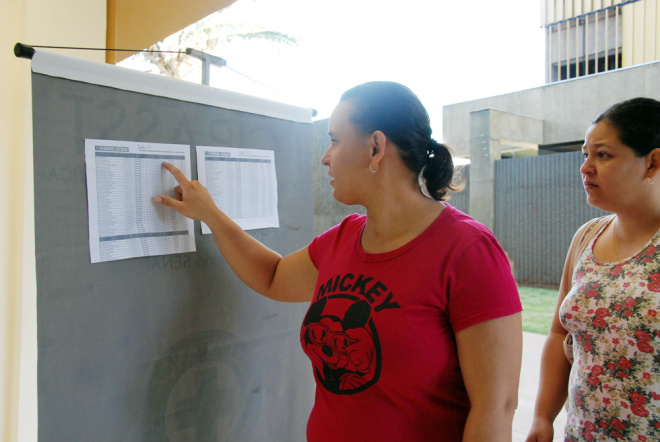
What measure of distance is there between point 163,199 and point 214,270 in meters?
0.25

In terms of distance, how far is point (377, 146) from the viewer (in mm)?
1051

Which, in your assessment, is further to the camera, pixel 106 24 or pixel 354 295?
pixel 106 24

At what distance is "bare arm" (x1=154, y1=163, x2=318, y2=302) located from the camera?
120 cm

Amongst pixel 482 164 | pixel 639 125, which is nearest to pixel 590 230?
pixel 639 125

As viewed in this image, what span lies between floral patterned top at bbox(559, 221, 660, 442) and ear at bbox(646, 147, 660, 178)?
0.14 m

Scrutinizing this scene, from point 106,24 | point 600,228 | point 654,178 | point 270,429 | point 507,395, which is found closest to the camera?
point 507,395

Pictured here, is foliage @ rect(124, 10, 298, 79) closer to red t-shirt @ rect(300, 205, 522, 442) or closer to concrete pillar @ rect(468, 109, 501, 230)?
concrete pillar @ rect(468, 109, 501, 230)

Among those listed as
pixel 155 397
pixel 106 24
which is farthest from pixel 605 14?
pixel 155 397

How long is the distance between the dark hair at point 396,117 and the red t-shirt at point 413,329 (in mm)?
155

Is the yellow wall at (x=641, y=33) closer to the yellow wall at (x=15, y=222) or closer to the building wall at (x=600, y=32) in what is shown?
the building wall at (x=600, y=32)

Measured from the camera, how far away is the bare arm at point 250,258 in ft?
3.93

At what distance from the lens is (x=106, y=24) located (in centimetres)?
236

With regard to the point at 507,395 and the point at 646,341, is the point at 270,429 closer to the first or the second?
the point at 507,395

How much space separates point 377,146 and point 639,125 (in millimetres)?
621
